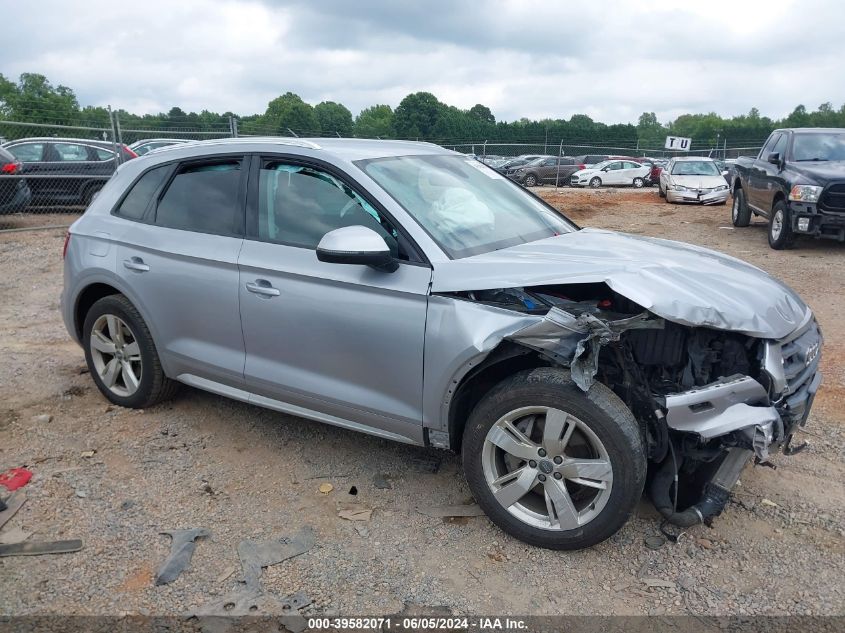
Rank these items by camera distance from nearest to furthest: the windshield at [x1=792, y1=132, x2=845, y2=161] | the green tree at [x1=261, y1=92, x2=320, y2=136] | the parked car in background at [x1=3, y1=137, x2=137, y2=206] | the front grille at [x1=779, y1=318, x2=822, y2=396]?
the front grille at [x1=779, y1=318, x2=822, y2=396] < the windshield at [x1=792, y1=132, x2=845, y2=161] < the parked car in background at [x1=3, y1=137, x2=137, y2=206] < the green tree at [x1=261, y1=92, x2=320, y2=136]

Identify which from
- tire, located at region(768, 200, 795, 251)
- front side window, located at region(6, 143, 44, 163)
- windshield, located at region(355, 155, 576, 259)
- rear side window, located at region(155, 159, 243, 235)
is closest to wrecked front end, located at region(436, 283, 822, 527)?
windshield, located at region(355, 155, 576, 259)

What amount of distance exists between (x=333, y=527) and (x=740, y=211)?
1193cm

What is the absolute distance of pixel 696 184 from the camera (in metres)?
17.5

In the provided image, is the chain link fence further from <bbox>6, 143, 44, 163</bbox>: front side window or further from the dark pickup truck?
the dark pickup truck

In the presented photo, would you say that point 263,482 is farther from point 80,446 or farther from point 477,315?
point 477,315

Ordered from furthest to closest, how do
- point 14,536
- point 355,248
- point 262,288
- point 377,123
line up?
point 377,123 → point 262,288 → point 14,536 → point 355,248

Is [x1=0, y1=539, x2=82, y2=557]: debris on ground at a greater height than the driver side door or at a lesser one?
lesser

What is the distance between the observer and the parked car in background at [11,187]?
36.3 feet

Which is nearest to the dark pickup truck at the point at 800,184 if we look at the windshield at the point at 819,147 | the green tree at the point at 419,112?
the windshield at the point at 819,147

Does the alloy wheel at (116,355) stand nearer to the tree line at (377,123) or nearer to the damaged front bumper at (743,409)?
the damaged front bumper at (743,409)

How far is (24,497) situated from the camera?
3.43 m

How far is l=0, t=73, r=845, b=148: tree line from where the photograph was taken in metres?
13.0

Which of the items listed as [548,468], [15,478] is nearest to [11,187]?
[15,478]

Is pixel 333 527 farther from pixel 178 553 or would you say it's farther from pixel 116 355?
pixel 116 355
